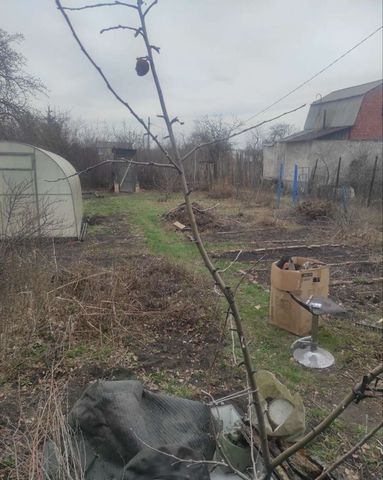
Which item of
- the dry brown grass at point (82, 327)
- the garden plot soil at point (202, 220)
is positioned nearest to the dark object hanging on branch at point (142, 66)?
the dry brown grass at point (82, 327)

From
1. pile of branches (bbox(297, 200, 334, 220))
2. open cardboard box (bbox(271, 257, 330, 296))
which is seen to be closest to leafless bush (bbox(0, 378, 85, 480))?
open cardboard box (bbox(271, 257, 330, 296))

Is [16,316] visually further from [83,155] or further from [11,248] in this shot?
[83,155]

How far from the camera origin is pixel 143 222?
13.6 meters

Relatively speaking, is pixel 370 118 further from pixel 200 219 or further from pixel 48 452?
pixel 48 452

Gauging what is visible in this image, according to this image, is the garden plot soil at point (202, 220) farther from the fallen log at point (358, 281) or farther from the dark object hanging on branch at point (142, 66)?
the dark object hanging on branch at point (142, 66)

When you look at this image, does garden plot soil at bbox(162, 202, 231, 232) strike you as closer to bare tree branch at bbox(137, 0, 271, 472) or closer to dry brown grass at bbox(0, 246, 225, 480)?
dry brown grass at bbox(0, 246, 225, 480)

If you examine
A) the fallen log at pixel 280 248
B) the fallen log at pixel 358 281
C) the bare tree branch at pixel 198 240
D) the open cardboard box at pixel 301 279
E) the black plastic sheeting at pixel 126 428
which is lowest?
the fallen log at pixel 358 281

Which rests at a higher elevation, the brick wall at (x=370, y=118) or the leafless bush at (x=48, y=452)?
the brick wall at (x=370, y=118)

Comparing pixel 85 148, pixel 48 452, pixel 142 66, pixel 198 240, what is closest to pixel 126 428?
pixel 48 452

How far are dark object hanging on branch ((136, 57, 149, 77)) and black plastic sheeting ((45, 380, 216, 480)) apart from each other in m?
1.77

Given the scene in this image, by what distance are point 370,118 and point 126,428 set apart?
24662mm

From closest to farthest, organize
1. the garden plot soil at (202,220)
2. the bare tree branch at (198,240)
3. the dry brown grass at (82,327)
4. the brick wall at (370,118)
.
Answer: the bare tree branch at (198,240), the dry brown grass at (82,327), the garden plot soil at (202,220), the brick wall at (370,118)

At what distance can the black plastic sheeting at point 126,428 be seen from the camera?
2125 millimetres

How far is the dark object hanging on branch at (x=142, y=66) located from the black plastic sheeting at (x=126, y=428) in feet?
5.81
